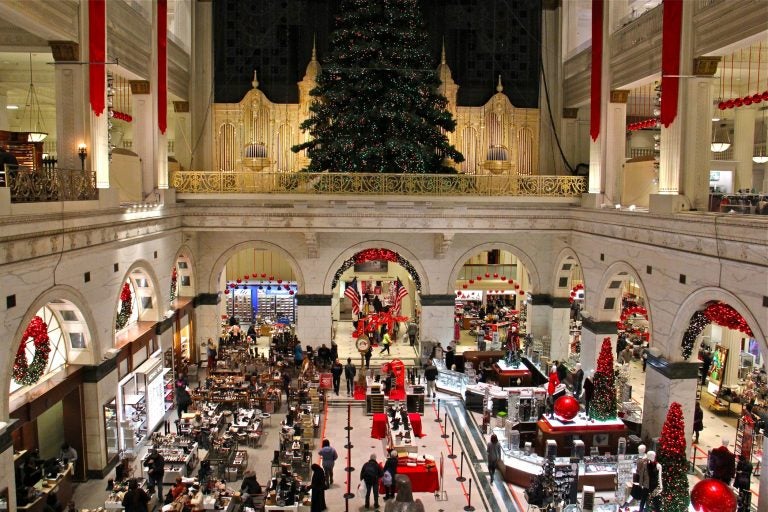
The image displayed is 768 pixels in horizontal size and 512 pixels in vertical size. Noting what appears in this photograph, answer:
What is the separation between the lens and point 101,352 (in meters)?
13.2

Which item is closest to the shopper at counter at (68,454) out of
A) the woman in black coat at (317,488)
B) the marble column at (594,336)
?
the woman in black coat at (317,488)

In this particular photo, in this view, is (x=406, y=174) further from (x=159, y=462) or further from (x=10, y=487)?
(x=10, y=487)

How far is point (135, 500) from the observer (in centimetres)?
1086

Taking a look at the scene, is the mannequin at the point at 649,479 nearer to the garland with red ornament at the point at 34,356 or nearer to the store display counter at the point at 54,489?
the store display counter at the point at 54,489

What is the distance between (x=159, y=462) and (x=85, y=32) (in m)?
8.41

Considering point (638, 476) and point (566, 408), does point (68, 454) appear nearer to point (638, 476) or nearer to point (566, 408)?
point (566, 408)

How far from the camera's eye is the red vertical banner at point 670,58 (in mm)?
13609

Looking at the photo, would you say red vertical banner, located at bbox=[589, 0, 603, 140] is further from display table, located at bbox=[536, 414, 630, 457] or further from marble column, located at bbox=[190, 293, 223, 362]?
marble column, located at bbox=[190, 293, 223, 362]

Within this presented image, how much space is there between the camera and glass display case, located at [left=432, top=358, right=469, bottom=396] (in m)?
18.9

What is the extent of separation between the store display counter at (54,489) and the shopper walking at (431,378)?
31.3 ft

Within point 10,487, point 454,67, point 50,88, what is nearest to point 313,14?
point 454,67

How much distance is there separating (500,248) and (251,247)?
315 inches

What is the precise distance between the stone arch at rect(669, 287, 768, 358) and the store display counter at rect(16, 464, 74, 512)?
11.9m

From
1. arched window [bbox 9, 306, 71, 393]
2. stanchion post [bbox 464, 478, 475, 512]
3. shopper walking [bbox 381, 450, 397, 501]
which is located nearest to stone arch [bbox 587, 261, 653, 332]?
stanchion post [bbox 464, 478, 475, 512]
